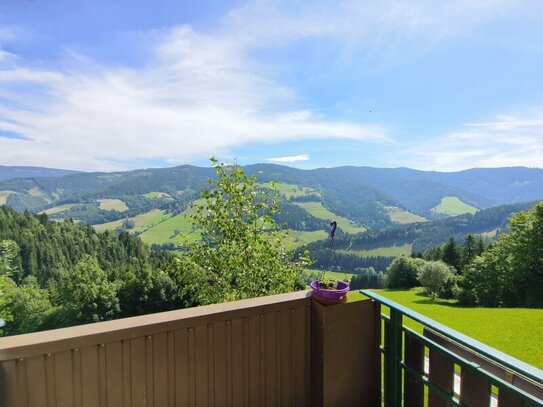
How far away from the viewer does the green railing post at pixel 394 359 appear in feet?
6.89

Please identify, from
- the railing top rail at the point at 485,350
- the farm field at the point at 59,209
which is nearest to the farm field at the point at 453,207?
the railing top rail at the point at 485,350

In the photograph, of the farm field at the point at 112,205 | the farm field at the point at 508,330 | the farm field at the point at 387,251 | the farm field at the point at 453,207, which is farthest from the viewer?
the farm field at the point at 453,207

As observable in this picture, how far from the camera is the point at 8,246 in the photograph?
9.24 m

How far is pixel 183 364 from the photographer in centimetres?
187

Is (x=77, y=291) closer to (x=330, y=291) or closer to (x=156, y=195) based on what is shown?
(x=330, y=291)

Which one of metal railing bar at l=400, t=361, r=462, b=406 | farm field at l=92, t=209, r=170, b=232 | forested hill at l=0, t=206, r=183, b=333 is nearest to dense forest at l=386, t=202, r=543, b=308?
metal railing bar at l=400, t=361, r=462, b=406

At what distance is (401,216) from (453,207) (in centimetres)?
4643

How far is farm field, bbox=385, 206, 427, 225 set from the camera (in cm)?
13975

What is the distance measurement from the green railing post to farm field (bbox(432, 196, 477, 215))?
176m

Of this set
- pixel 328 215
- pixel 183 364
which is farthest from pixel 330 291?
pixel 328 215

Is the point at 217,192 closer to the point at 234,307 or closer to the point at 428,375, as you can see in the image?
the point at 234,307

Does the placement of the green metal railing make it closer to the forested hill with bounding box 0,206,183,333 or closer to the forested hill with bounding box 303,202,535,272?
the forested hill with bounding box 0,206,183,333

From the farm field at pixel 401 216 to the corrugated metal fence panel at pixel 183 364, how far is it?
Answer: 14397 cm

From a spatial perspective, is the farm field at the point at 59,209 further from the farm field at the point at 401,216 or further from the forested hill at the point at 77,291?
the farm field at the point at 401,216
